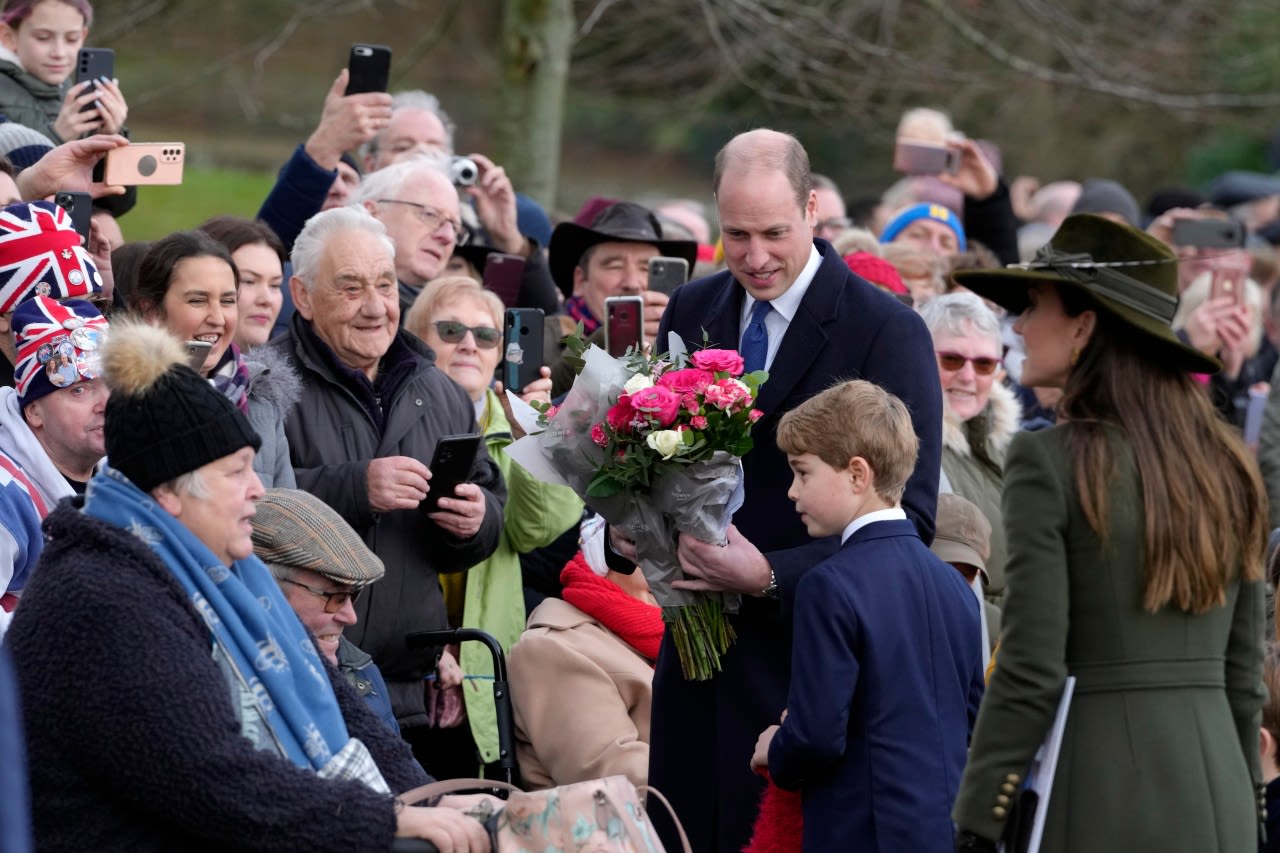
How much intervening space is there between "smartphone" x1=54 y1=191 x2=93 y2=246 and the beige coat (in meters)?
1.90

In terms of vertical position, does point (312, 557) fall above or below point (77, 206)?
below

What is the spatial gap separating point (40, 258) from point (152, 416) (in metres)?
1.79

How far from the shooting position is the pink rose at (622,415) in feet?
14.7

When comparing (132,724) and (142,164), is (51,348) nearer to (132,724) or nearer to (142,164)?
(142,164)

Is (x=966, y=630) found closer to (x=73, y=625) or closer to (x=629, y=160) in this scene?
(x=73, y=625)

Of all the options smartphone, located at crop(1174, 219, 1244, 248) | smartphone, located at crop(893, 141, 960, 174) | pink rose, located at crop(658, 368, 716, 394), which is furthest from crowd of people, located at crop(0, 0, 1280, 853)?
smartphone, located at crop(1174, 219, 1244, 248)

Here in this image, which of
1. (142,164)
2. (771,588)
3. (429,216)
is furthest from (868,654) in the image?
(429,216)

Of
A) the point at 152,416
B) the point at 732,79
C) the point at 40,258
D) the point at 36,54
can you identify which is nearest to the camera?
the point at 152,416

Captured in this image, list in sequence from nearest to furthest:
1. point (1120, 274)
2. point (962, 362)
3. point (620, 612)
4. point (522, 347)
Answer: point (1120, 274) < point (620, 612) < point (522, 347) < point (962, 362)

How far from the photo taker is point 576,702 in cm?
565

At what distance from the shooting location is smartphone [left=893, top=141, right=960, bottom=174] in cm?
935

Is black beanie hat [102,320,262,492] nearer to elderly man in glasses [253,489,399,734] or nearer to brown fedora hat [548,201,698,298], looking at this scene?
elderly man in glasses [253,489,399,734]

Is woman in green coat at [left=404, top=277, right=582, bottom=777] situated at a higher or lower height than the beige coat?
higher

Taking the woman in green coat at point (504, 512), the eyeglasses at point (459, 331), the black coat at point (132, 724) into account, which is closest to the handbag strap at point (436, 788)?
the black coat at point (132, 724)
